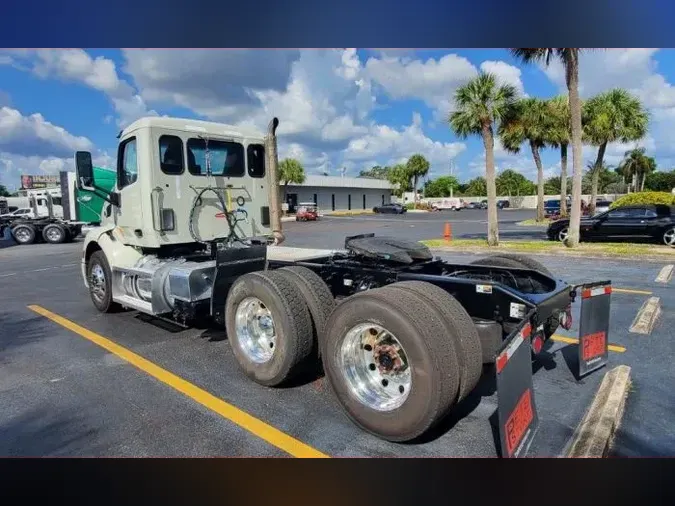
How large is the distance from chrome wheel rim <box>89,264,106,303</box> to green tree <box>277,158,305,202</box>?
45358 mm

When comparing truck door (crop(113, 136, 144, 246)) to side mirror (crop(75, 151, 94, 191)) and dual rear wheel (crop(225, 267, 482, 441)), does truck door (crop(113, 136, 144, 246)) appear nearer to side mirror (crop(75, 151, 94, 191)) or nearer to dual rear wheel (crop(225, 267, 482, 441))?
side mirror (crop(75, 151, 94, 191))

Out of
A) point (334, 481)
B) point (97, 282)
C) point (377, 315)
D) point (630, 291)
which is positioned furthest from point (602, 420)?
point (97, 282)

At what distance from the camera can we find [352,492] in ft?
9.43

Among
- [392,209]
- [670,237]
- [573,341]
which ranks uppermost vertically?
[392,209]

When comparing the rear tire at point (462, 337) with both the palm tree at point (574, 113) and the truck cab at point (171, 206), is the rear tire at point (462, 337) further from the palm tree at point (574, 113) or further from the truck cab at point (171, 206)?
the palm tree at point (574, 113)

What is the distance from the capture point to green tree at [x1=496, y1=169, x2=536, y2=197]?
9025 centimetres

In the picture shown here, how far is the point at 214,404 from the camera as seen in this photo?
13.0ft

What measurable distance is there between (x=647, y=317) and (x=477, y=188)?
9484cm

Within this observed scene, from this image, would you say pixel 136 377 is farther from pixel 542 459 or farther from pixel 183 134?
pixel 542 459

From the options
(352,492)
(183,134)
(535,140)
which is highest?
(535,140)

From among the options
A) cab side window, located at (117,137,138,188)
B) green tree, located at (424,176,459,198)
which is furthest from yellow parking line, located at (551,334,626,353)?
green tree, located at (424,176,459,198)

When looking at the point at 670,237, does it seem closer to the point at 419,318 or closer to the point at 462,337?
the point at 462,337

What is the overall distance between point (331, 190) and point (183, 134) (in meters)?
56.9
